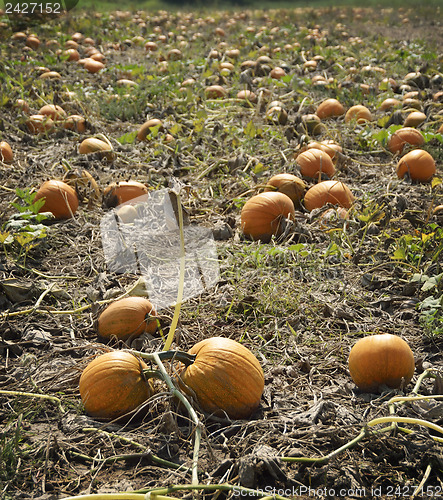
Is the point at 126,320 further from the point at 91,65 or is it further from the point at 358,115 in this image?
the point at 91,65

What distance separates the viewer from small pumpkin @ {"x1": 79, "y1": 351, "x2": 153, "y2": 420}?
92.7 inches

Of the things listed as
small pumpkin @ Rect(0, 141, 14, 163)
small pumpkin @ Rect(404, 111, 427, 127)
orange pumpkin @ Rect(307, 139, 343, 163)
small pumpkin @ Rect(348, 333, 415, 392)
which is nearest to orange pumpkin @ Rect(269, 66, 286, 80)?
small pumpkin @ Rect(404, 111, 427, 127)

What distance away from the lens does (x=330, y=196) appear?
4.34 m

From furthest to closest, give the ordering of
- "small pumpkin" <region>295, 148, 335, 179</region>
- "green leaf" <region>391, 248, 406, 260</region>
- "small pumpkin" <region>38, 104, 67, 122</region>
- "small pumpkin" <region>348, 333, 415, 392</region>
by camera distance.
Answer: "small pumpkin" <region>38, 104, 67, 122</region>
"small pumpkin" <region>295, 148, 335, 179</region>
"green leaf" <region>391, 248, 406, 260</region>
"small pumpkin" <region>348, 333, 415, 392</region>

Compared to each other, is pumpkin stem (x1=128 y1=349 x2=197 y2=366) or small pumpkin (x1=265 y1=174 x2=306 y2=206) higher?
pumpkin stem (x1=128 y1=349 x2=197 y2=366)

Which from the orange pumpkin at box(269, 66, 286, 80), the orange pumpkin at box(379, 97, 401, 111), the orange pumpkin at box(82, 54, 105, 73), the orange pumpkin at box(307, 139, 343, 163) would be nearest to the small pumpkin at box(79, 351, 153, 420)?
the orange pumpkin at box(307, 139, 343, 163)

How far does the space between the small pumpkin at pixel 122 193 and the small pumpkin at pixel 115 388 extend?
2.25m

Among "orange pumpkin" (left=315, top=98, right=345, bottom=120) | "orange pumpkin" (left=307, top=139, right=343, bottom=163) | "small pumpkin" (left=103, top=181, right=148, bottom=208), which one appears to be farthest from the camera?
"orange pumpkin" (left=315, top=98, right=345, bottom=120)

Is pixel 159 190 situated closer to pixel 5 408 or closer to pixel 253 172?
pixel 253 172

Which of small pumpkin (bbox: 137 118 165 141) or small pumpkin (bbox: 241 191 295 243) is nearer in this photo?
small pumpkin (bbox: 241 191 295 243)

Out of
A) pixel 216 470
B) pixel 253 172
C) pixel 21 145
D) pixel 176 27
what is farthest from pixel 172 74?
pixel 216 470

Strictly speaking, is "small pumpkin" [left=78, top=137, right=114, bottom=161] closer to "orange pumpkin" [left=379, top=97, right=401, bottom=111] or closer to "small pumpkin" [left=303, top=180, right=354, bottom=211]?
"small pumpkin" [left=303, top=180, right=354, bottom=211]

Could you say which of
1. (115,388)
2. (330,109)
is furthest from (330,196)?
(330,109)

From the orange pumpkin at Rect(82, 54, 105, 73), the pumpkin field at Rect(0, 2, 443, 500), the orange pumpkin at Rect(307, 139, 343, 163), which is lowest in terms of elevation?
the pumpkin field at Rect(0, 2, 443, 500)
